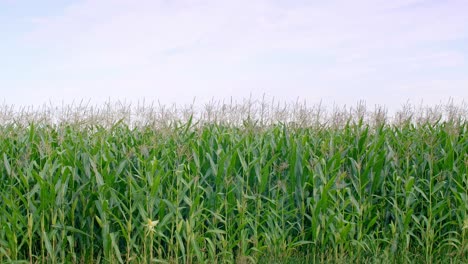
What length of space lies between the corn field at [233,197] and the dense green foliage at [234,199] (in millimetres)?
20

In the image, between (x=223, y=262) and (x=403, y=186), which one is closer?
(x=223, y=262)

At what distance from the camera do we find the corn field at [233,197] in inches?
230

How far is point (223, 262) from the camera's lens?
6.05m

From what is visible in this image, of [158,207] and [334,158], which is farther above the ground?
[334,158]

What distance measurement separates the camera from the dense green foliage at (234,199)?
19.1ft

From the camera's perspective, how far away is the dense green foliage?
19.1 feet

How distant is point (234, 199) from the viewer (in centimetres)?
632

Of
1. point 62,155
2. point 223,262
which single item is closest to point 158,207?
point 223,262

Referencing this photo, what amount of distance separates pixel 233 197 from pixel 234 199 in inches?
1.4

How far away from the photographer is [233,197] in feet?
20.7

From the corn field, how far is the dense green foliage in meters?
0.02

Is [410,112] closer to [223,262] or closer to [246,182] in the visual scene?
[246,182]

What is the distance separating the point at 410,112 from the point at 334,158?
2.71 metres

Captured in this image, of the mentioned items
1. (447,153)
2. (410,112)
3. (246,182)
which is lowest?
(246,182)
